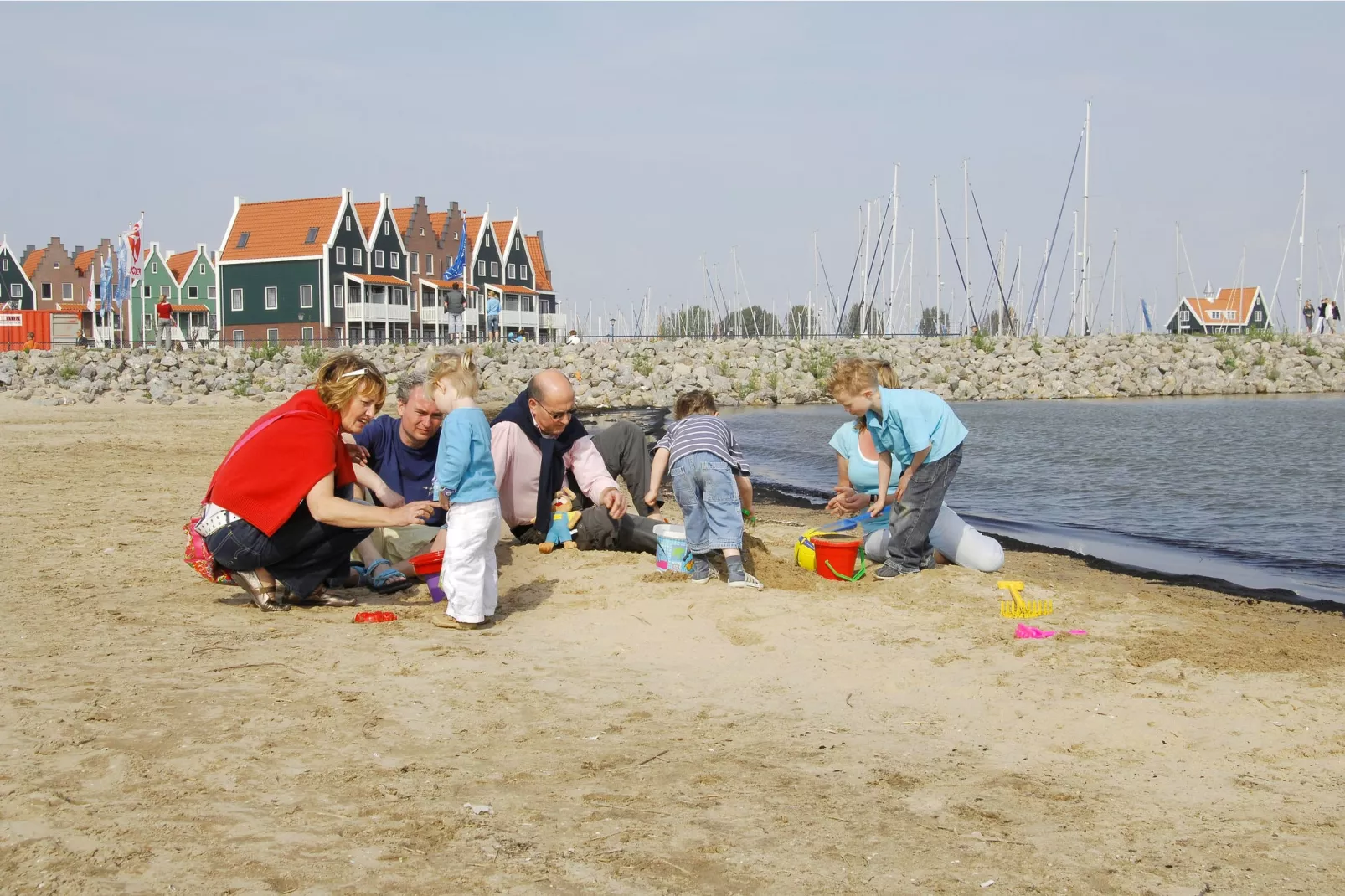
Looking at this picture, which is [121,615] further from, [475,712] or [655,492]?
[655,492]

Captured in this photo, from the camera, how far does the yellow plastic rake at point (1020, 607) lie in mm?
6941

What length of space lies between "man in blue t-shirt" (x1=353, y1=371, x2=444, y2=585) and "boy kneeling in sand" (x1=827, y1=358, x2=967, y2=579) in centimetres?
279

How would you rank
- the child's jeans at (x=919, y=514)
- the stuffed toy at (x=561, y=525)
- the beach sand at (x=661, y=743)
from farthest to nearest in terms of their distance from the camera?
the stuffed toy at (x=561, y=525), the child's jeans at (x=919, y=514), the beach sand at (x=661, y=743)

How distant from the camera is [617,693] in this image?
17.3 feet

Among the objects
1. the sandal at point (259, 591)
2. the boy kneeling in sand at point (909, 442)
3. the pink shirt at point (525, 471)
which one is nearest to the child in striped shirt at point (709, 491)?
the pink shirt at point (525, 471)

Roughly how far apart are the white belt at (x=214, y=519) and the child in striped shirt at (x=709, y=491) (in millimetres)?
2771

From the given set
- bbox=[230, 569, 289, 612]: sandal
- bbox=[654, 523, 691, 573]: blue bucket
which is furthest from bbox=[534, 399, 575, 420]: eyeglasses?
bbox=[230, 569, 289, 612]: sandal

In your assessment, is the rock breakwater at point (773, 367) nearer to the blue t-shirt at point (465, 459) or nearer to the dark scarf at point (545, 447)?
the dark scarf at point (545, 447)

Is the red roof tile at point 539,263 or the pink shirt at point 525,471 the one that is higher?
the red roof tile at point 539,263

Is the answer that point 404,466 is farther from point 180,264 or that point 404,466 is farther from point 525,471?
point 180,264

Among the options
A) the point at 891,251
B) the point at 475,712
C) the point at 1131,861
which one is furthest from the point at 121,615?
A: the point at 891,251

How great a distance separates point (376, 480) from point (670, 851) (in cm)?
444

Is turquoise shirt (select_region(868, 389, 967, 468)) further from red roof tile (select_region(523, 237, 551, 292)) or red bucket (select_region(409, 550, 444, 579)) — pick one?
red roof tile (select_region(523, 237, 551, 292))

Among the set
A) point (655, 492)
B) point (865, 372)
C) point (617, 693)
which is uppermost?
point (865, 372)
